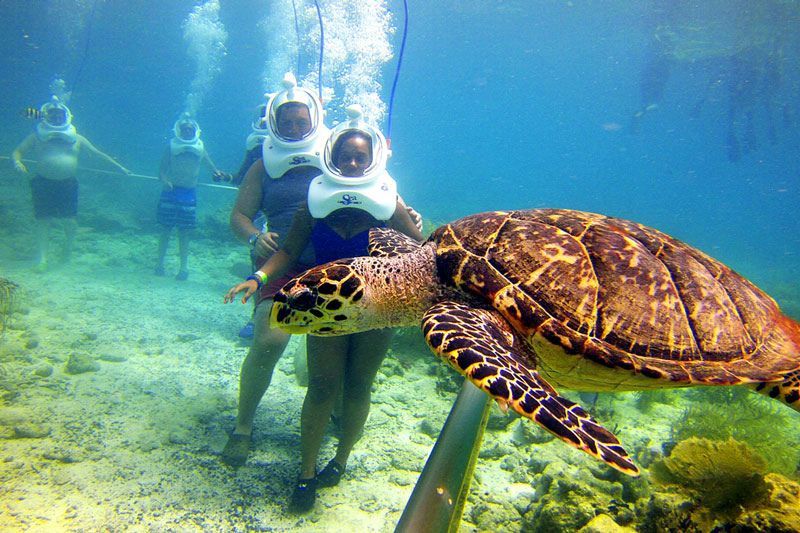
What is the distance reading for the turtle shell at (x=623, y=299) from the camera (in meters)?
1.79

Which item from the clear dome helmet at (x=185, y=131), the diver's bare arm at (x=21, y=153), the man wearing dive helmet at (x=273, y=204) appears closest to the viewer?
the man wearing dive helmet at (x=273, y=204)

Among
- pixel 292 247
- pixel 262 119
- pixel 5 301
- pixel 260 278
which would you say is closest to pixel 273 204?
pixel 292 247

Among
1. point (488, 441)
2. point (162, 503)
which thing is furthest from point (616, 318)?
point (162, 503)

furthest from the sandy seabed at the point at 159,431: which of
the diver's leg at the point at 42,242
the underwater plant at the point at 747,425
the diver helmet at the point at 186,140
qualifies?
the diver helmet at the point at 186,140

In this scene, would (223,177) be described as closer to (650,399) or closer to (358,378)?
(358,378)

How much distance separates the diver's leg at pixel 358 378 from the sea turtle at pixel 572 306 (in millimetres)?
548

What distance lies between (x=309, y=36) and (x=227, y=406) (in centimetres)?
3142

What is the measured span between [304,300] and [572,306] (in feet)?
4.48

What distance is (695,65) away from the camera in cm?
3250

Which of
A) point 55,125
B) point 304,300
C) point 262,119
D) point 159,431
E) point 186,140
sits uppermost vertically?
point 262,119

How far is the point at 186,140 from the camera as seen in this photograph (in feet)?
25.9

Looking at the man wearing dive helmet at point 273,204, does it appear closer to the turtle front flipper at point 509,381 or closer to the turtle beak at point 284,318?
the turtle beak at point 284,318

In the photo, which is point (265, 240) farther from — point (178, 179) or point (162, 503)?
point (178, 179)

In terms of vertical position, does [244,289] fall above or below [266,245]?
below
